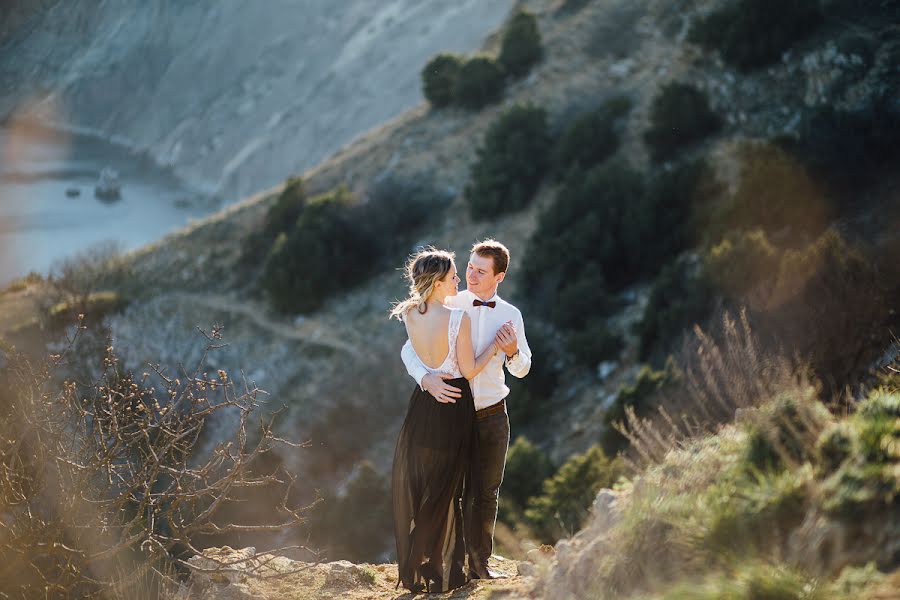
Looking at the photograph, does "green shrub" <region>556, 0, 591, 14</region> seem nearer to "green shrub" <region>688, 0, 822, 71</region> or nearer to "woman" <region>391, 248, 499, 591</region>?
"green shrub" <region>688, 0, 822, 71</region>

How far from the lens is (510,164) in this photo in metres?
24.6

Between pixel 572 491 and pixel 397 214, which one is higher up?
pixel 397 214

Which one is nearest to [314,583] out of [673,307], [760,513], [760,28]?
[760,513]

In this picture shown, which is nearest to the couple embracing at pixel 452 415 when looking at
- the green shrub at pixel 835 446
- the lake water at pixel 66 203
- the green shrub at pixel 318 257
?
the green shrub at pixel 835 446

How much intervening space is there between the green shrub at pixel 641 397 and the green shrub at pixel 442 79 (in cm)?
1871

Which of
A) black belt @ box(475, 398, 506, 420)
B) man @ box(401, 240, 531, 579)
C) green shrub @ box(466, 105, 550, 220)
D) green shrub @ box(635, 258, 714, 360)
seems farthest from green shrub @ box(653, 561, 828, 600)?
green shrub @ box(466, 105, 550, 220)

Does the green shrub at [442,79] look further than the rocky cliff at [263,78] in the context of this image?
No

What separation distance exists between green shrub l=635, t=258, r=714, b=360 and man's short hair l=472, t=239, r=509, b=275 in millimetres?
9951

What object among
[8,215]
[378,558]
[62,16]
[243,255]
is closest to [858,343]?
[378,558]

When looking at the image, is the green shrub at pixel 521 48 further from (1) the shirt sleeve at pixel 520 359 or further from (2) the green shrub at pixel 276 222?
(1) the shirt sleeve at pixel 520 359

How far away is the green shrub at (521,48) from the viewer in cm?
2897

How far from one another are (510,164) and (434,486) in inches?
792

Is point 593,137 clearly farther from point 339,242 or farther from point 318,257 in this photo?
point 318,257

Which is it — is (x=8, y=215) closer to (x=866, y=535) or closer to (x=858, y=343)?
(x=858, y=343)
